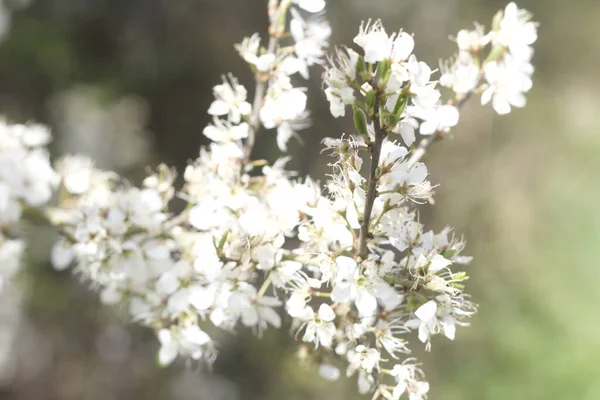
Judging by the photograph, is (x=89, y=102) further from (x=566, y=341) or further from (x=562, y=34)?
(x=562, y=34)

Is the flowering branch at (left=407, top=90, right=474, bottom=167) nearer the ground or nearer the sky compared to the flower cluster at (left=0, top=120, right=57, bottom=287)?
nearer the sky

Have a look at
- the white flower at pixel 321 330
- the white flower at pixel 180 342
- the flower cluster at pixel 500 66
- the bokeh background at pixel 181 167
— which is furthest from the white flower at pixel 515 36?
the bokeh background at pixel 181 167

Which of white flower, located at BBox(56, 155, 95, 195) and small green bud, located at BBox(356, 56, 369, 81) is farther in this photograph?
white flower, located at BBox(56, 155, 95, 195)

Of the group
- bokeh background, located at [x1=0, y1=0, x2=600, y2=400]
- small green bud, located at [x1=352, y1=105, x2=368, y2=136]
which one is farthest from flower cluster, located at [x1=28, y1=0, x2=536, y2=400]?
bokeh background, located at [x1=0, y1=0, x2=600, y2=400]

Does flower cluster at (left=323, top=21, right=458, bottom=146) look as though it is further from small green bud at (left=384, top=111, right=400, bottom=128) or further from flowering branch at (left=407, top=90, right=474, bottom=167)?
flowering branch at (left=407, top=90, right=474, bottom=167)

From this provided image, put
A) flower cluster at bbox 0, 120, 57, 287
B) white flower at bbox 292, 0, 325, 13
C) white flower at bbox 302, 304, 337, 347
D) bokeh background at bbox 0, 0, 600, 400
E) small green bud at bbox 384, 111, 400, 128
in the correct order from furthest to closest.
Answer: bokeh background at bbox 0, 0, 600, 400
flower cluster at bbox 0, 120, 57, 287
white flower at bbox 292, 0, 325, 13
white flower at bbox 302, 304, 337, 347
small green bud at bbox 384, 111, 400, 128

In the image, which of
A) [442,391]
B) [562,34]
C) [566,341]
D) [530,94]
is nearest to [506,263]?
[566,341]

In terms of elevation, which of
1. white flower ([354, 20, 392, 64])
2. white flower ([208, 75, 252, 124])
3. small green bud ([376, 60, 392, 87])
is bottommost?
small green bud ([376, 60, 392, 87])
